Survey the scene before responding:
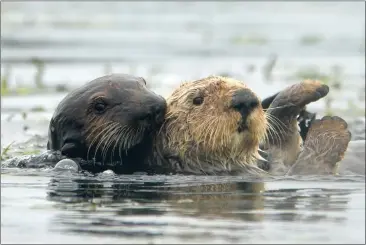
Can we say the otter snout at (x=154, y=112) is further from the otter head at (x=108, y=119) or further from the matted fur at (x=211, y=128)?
the matted fur at (x=211, y=128)

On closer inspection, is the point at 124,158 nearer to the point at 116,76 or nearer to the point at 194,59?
the point at 116,76

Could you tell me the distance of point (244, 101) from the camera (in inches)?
289

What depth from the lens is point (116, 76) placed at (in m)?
7.93

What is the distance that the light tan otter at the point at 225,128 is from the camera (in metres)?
7.47

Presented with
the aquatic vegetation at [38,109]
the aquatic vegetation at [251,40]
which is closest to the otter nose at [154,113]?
the aquatic vegetation at [38,109]

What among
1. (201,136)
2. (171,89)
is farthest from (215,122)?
(171,89)

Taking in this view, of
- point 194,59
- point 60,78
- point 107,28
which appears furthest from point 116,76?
point 107,28

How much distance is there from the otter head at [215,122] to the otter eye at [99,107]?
482 millimetres

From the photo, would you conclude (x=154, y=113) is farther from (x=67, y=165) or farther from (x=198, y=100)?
(x=67, y=165)

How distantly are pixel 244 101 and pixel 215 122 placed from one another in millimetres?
305

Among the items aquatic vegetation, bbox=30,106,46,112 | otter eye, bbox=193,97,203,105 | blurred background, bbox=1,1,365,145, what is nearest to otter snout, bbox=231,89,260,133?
otter eye, bbox=193,97,203,105

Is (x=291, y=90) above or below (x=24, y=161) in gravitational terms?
above

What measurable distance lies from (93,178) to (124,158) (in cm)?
32

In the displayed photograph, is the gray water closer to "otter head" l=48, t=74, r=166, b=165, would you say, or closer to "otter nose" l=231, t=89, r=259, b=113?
"otter head" l=48, t=74, r=166, b=165
